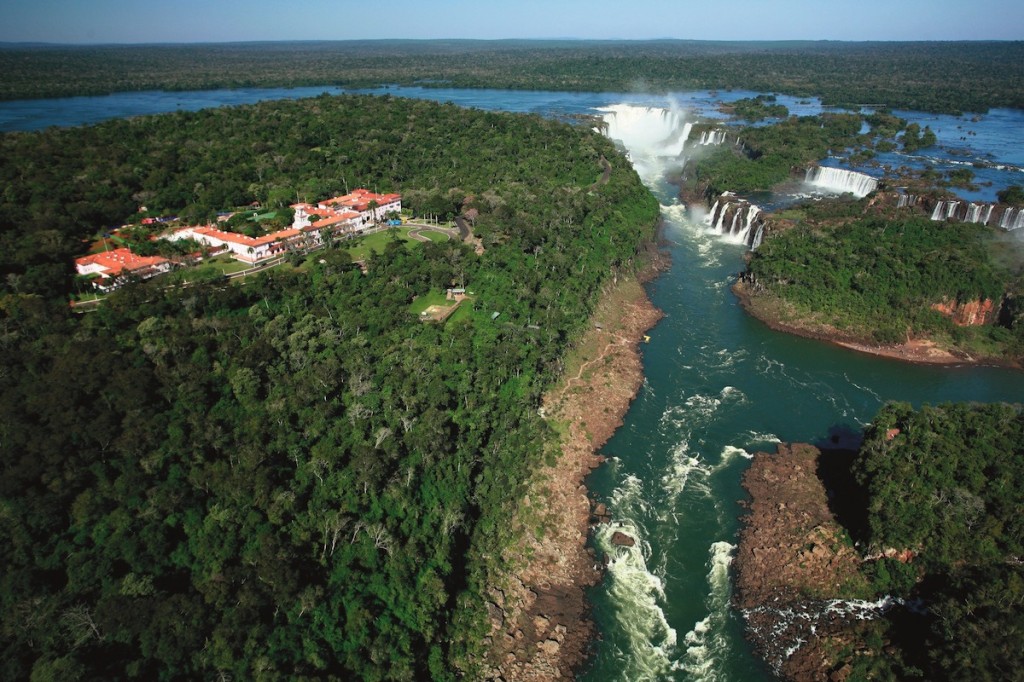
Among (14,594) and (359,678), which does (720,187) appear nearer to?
(359,678)

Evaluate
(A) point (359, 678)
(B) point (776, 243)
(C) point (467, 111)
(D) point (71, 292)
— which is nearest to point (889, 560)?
(A) point (359, 678)

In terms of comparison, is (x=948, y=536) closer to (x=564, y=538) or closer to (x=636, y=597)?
(x=636, y=597)

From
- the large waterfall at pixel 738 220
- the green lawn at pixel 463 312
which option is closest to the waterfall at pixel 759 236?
the large waterfall at pixel 738 220

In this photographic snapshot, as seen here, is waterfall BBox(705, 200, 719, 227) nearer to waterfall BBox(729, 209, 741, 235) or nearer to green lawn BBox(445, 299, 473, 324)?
waterfall BBox(729, 209, 741, 235)

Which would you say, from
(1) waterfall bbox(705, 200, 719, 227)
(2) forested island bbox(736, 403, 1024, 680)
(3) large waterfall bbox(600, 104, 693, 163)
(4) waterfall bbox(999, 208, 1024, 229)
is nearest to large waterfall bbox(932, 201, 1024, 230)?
(4) waterfall bbox(999, 208, 1024, 229)

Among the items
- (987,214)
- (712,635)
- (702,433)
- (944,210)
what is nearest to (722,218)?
(944,210)

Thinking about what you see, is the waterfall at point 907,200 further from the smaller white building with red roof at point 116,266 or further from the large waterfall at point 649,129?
the smaller white building with red roof at point 116,266
